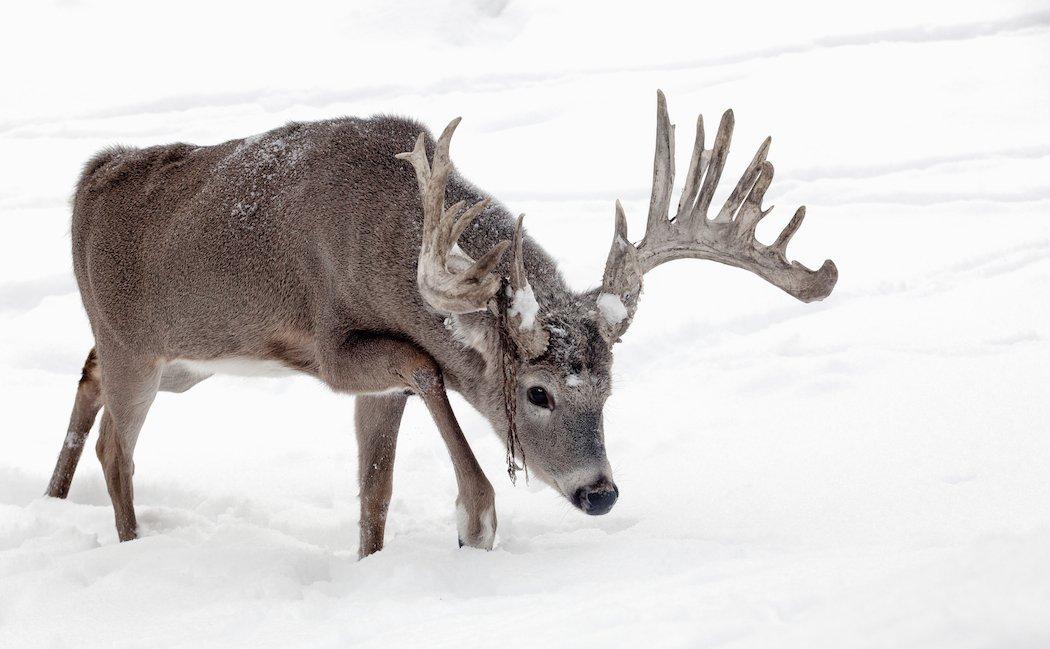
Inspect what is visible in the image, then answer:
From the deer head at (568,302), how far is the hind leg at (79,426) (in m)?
2.87

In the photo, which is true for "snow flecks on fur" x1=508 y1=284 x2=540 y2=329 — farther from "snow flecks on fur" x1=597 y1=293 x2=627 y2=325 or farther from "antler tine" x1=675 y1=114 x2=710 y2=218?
"antler tine" x1=675 y1=114 x2=710 y2=218

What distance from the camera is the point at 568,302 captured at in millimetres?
5262

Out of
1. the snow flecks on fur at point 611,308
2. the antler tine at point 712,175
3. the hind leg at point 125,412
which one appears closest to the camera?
the snow flecks on fur at point 611,308

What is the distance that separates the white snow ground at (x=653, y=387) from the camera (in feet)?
13.7

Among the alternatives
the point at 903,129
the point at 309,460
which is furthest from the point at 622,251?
the point at 903,129

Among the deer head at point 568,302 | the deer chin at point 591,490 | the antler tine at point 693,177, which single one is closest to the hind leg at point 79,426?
the deer head at point 568,302

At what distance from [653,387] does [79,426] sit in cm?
347

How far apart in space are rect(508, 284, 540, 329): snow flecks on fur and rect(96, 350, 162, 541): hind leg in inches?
95.7

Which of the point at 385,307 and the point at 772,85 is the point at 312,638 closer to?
the point at 385,307

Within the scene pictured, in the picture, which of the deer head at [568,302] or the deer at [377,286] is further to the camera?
the deer at [377,286]

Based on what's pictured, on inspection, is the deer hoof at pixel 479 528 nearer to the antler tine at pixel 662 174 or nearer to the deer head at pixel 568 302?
the deer head at pixel 568 302

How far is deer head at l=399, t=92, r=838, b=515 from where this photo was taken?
16.3 feet

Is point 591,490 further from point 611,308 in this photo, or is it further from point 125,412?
point 125,412

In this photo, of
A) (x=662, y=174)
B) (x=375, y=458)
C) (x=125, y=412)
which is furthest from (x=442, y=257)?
(x=125, y=412)
